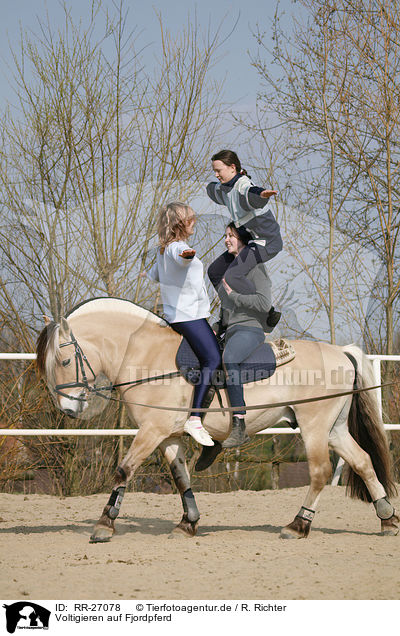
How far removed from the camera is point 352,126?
8727 mm

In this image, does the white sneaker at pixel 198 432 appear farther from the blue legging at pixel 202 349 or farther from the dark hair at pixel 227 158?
the dark hair at pixel 227 158

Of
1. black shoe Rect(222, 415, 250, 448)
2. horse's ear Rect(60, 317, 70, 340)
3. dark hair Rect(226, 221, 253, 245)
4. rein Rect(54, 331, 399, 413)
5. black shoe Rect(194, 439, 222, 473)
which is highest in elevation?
dark hair Rect(226, 221, 253, 245)

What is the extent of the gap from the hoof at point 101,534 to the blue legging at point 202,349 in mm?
915

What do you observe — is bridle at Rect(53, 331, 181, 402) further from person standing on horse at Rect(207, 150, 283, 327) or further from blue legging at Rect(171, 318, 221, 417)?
person standing on horse at Rect(207, 150, 283, 327)

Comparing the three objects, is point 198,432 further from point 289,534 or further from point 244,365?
point 289,534

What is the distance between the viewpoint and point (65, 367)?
14.0ft

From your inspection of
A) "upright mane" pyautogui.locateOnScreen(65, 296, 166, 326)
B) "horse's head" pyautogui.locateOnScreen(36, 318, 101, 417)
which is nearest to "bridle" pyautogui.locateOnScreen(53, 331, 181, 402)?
"horse's head" pyautogui.locateOnScreen(36, 318, 101, 417)

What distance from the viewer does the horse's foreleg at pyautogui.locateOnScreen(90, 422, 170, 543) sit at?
431 centimetres

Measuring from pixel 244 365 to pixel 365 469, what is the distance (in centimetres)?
116

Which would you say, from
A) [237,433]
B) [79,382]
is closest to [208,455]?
[237,433]

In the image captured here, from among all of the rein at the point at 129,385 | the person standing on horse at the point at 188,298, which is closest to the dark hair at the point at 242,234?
the person standing on horse at the point at 188,298

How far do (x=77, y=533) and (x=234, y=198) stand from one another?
102 inches

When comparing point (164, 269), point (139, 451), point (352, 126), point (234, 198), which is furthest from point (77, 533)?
point (352, 126)
